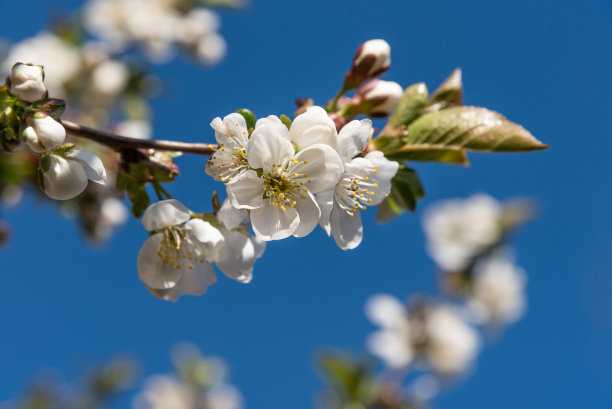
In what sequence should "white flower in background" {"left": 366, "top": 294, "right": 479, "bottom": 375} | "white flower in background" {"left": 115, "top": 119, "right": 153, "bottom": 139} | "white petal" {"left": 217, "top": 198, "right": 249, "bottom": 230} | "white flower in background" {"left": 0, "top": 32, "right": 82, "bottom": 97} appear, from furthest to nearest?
"white flower in background" {"left": 366, "top": 294, "right": 479, "bottom": 375}, "white flower in background" {"left": 0, "top": 32, "right": 82, "bottom": 97}, "white flower in background" {"left": 115, "top": 119, "right": 153, "bottom": 139}, "white petal" {"left": 217, "top": 198, "right": 249, "bottom": 230}

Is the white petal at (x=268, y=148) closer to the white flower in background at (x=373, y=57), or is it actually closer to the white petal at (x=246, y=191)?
the white petal at (x=246, y=191)

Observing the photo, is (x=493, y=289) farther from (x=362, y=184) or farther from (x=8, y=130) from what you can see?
(x=8, y=130)

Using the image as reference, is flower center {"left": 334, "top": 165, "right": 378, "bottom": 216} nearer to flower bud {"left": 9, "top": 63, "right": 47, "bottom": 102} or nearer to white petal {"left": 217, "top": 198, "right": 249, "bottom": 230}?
white petal {"left": 217, "top": 198, "right": 249, "bottom": 230}

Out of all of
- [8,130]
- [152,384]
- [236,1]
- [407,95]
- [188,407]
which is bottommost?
[8,130]

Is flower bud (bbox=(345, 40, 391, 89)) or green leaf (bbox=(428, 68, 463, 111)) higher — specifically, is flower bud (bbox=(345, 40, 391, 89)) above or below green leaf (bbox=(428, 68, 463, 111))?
above

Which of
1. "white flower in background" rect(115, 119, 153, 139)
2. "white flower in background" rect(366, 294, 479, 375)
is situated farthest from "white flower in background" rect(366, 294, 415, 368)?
"white flower in background" rect(115, 119, 153, 139)

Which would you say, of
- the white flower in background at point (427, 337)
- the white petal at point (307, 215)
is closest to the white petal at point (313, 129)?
the white petal at point (307, 215)

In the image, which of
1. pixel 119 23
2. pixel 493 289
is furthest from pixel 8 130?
pixel 493 289

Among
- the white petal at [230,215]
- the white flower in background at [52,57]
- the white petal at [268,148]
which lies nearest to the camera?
the white petal at [268,148]
